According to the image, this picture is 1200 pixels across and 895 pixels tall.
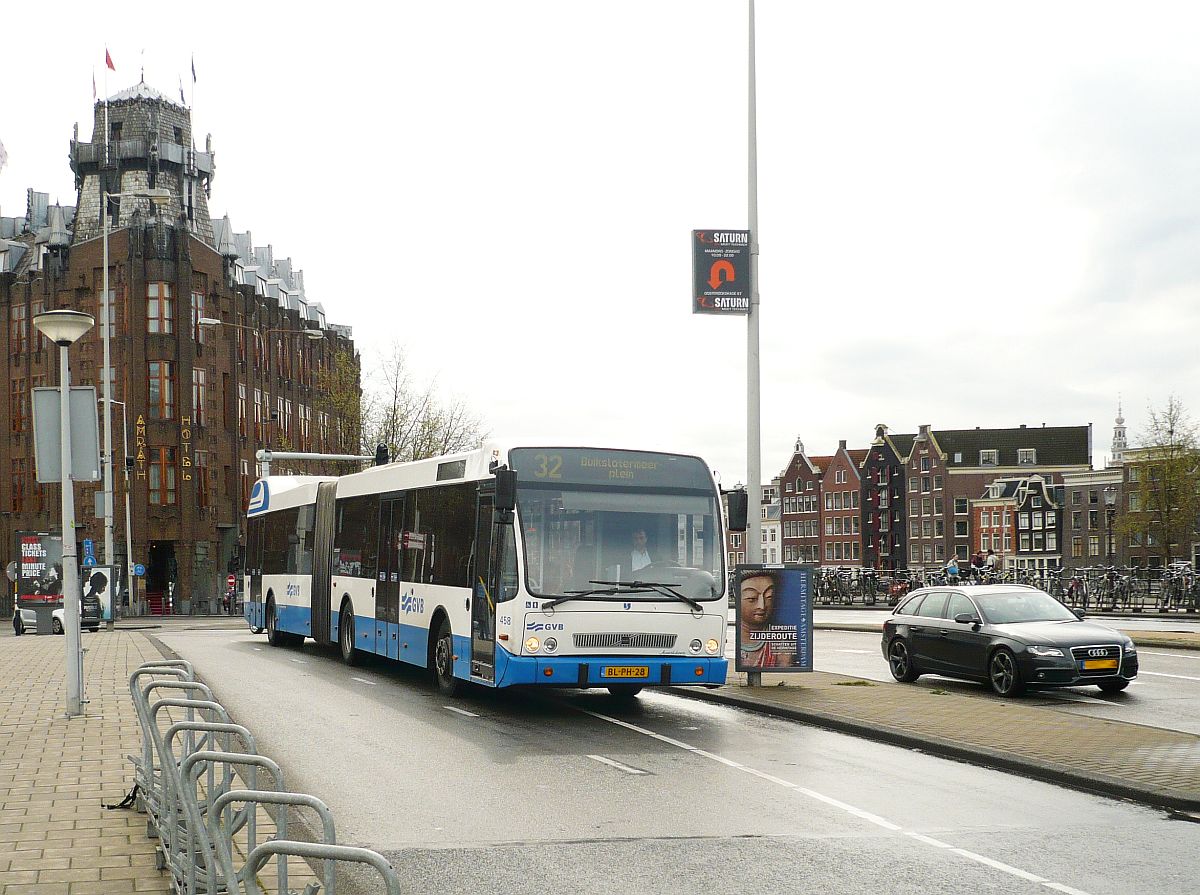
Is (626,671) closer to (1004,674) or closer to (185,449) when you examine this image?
(1004,674)

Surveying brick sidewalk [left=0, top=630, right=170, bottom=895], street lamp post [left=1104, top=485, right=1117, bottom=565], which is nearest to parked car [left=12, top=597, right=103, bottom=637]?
brick sidewalk [left=0, top=630, right=170, bottom=895]

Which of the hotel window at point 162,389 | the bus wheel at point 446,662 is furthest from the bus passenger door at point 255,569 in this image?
the hotel window at point 162,389

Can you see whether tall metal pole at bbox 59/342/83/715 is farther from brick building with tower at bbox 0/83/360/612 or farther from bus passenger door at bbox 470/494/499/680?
brick building with tower at bbox 0/83/360/612

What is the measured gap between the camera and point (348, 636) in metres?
21.9

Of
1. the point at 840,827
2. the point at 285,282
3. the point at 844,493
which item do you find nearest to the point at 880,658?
the point at 840,827

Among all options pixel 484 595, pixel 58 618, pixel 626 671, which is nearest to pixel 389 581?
pixel 484 595

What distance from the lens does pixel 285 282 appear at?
92312 millimetres

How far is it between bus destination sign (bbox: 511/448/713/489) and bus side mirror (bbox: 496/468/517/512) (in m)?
0.61

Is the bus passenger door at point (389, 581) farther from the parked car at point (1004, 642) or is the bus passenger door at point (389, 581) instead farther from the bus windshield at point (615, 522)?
the parked car at point (1004, 642)

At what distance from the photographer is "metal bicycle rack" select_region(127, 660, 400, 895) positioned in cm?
412

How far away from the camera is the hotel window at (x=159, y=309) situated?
229 ft

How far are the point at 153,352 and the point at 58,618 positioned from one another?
28.7 meters

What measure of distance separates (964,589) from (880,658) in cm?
641

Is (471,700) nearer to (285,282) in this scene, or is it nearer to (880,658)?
(880,658)
